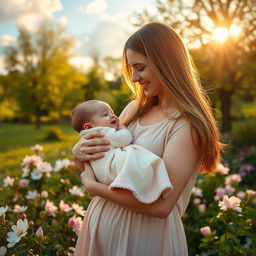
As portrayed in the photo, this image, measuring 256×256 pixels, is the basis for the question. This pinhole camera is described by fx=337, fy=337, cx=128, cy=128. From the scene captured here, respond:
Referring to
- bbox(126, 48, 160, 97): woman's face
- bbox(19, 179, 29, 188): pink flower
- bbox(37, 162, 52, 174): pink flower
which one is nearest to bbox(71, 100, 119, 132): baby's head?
bbox(126, 48, 160, 97): woman's face

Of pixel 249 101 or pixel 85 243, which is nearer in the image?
pixel 85 243

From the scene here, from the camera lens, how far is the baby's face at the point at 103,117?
2.02 metres

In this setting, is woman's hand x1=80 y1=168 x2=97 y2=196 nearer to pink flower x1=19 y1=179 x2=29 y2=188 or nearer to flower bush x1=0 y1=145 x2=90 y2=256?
flower bush x1=0 y1=145 x2=90 y2=256

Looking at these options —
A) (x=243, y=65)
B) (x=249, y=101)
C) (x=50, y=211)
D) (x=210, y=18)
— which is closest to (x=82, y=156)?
(x=50, y=211)

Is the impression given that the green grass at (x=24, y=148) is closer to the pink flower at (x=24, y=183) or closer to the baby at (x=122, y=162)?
the pink flower at (x=24, y=183)

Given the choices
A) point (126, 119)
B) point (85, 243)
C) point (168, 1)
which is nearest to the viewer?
point (85, 243)

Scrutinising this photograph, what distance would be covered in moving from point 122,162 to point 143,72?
535 millimetres

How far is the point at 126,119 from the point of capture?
226cm

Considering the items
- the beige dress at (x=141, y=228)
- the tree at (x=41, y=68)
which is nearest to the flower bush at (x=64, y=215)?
the beige dress at (x=141, y=228)

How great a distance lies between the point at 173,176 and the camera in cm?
170

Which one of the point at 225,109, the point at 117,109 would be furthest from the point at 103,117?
the point at 117,109

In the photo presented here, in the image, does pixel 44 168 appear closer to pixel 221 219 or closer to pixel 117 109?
pixel 221 219

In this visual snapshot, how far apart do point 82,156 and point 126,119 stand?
45cm

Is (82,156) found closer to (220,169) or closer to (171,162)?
(171,162)
